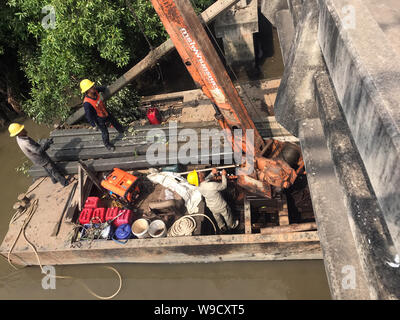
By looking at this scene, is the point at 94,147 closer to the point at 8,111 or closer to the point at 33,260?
the point at 33,260

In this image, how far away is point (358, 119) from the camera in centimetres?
247

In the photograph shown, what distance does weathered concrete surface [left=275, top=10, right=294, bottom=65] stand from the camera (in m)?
6.39

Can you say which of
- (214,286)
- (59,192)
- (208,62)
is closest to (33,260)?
(59,192)

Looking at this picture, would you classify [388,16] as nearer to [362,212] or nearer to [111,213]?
[362,212]

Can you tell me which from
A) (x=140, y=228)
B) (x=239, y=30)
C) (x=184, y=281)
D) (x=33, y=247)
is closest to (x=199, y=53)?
(x=140, y=228)

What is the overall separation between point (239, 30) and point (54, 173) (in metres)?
7.50

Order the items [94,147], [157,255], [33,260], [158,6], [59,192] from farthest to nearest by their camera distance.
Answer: [94,147] → [59,192] → [33,260] → [157,255] → [158,6]

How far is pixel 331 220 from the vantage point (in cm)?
335

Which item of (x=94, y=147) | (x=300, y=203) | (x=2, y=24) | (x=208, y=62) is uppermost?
(x=2, y=24)

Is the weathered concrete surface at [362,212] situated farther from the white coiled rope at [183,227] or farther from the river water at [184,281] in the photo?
the river water at [184,281]

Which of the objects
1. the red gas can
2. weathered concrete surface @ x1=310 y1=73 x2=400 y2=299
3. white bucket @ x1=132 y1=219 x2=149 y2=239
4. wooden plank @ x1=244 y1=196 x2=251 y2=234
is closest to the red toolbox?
white bucket @ x1=132 y1=219 x2=149 y2=239

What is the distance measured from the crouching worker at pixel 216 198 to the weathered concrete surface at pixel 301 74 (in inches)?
71.4

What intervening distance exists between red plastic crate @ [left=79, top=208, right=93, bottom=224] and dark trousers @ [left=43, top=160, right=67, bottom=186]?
1.40 m

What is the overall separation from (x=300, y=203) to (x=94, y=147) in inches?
221
